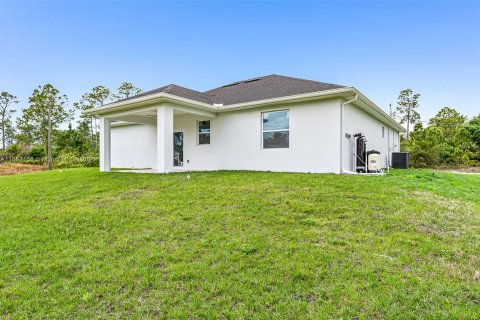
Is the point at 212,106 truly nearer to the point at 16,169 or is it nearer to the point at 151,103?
the point at 151,103

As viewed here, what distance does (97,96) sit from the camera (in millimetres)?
25578

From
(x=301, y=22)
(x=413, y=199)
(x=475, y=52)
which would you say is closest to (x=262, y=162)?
(x=413, y=199)

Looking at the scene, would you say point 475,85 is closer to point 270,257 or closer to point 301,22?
point 301,22

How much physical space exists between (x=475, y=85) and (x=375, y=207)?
21.8 m

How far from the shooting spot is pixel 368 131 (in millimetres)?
11391

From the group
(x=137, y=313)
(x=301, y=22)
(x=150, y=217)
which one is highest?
(x=301, y=22)

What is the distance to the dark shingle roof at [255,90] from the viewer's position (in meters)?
9.25

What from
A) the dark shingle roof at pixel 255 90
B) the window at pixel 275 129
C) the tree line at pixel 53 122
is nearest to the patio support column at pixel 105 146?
the dark shingle roof at pixel 255 90

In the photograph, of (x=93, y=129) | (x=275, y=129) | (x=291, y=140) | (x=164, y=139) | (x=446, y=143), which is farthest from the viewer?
(x=93, y=129)

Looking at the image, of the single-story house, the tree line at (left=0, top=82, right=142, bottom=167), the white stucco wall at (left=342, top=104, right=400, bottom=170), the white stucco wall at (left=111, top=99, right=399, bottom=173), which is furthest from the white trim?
the tree line at (left=0, top=82, right=142, bottom=167)

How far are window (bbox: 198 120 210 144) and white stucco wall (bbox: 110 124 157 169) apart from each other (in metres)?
3.70

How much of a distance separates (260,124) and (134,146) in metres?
8.93

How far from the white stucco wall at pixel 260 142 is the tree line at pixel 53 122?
1391 cm

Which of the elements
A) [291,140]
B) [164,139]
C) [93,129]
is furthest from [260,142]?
[93,129]
